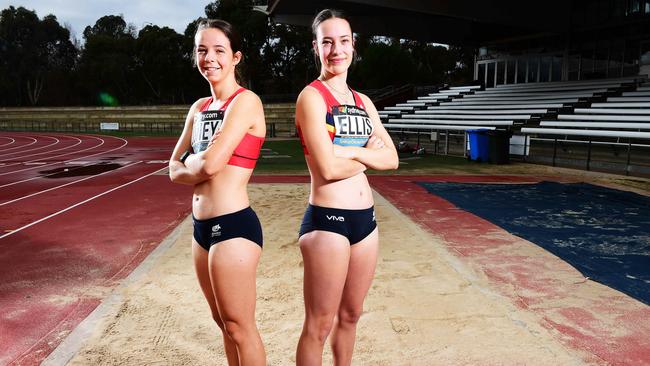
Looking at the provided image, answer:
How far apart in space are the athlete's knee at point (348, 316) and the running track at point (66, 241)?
2419 millimetres

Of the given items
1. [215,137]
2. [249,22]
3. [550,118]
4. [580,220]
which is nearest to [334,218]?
[215,137]

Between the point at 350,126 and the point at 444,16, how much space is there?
26.7 m

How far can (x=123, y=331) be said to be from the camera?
3.65 m

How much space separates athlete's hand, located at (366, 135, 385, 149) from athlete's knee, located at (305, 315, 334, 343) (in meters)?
0.98

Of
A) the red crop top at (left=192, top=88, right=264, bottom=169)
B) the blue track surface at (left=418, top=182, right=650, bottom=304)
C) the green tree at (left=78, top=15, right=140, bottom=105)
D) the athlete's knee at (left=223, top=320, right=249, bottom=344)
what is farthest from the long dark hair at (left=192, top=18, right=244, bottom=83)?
the green tree at (left=78, top=15, right=140, bottom=105)

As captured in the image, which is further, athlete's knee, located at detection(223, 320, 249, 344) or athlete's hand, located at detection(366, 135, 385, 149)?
athlete's hand, located at detection(366, 135, 385, 149)

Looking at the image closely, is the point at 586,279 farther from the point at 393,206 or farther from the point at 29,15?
the point at 29,15

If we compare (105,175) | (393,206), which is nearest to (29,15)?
(105,175)

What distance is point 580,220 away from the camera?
7543 millimetres

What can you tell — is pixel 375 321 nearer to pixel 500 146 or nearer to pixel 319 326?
pixel 319 326

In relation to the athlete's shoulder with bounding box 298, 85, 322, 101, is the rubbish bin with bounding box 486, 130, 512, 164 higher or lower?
lower

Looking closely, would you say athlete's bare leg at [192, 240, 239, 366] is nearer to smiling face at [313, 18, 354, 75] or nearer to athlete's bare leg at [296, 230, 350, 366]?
athlete's bare leg at [296, 230, 350, 366]

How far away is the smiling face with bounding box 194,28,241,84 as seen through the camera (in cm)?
231

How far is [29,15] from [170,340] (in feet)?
267
